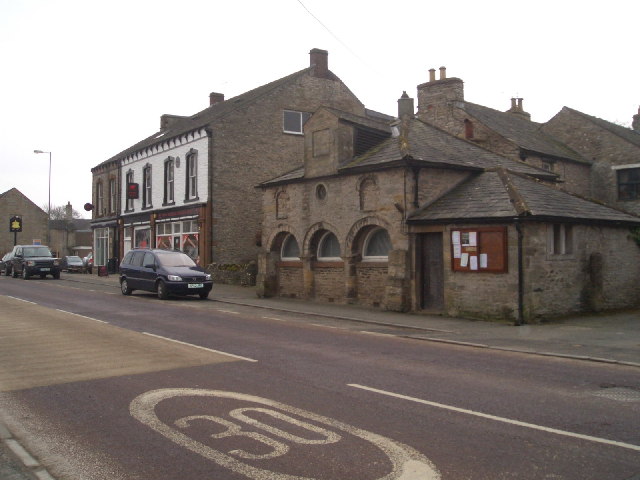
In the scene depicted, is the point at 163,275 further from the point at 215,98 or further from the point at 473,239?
the point at 215,98

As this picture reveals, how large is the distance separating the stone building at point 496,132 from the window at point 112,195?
2313cm

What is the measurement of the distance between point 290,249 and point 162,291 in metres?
5.16

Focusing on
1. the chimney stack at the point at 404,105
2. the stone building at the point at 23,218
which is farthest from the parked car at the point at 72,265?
the chimney stack at the point at 404,105

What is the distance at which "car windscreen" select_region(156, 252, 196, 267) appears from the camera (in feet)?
73.3

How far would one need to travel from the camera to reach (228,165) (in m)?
31.6

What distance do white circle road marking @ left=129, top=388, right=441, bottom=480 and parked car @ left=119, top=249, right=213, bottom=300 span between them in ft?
47.0

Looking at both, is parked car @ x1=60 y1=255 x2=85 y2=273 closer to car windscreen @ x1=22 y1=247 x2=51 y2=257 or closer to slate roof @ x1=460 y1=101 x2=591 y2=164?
car windscreen @ x1=22 y1=247 x2=51 y2=257

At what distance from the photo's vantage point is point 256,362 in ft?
31.1

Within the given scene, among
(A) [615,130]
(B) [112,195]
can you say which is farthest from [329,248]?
(B) [112,195]

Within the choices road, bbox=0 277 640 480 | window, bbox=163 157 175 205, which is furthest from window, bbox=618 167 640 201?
window, bbox=163 157 175 205

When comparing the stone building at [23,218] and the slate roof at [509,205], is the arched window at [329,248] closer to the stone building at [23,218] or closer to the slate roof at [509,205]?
the slate roof at [509,205]

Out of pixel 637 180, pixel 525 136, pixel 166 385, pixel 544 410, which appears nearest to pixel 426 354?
pixel 544 410

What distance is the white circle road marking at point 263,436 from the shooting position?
4770 mm

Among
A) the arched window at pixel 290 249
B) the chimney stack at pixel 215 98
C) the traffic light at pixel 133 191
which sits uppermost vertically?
the chimney stack at pixel 215 98
